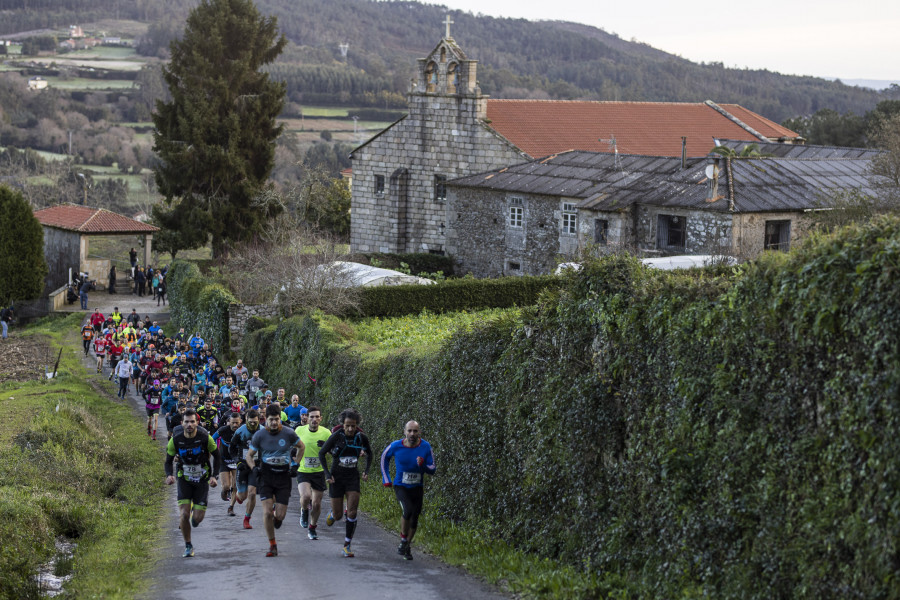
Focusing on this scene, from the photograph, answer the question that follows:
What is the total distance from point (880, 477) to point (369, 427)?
40.2ft

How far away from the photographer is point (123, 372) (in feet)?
89.7

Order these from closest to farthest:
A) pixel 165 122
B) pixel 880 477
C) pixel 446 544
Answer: pixel 880 477 → pixel 446 544 → pixel 165 122

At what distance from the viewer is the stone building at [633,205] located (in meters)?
31.4

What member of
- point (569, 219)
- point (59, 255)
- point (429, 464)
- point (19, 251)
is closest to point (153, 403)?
point (429, 464)

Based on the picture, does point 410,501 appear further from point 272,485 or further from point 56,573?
point 56,573

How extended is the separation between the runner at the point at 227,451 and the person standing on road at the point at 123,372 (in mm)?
12715

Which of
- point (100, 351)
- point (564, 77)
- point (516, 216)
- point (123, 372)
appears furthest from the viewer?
point (564, 77)

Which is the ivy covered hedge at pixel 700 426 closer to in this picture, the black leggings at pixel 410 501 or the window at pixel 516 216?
the black leggings at pixel 410 501

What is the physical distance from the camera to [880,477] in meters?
6.86

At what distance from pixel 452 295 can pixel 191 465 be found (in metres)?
19.4

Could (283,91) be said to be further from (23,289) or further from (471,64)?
(23,289)

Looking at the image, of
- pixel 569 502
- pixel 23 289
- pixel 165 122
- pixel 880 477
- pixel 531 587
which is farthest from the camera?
pixel 165 122

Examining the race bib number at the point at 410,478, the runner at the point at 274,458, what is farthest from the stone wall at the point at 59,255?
the race bib number at the point at 410,478

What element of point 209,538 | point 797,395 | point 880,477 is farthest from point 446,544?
point 880,477
